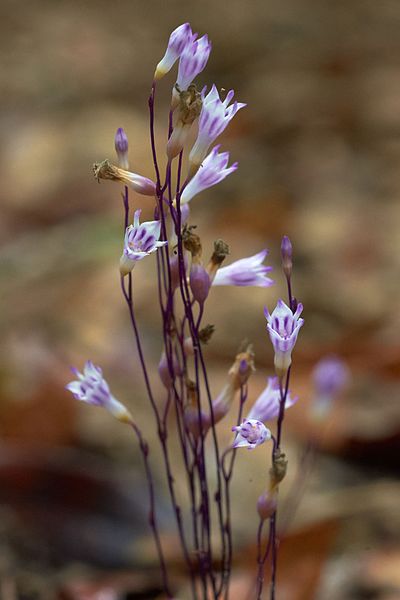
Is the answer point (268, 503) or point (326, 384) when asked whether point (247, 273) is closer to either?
point (268, 503)

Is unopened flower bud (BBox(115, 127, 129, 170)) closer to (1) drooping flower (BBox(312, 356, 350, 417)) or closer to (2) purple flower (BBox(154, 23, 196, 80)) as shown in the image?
(2) purple flower (BBox(154, 23, 196, 80))

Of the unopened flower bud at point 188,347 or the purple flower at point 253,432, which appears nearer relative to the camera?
the purple flower at point 253,432

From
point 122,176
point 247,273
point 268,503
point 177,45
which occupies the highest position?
point 177,45

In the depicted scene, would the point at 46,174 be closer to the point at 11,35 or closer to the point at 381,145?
the point at 381,145

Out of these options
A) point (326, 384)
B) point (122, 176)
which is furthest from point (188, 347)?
point (326, 384)

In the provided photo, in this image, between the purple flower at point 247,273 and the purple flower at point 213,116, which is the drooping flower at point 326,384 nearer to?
the purple flower at point 247,273

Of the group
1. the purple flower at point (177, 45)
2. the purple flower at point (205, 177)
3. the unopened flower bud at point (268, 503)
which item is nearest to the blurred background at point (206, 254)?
the unopened flower bud at point (268, 503)

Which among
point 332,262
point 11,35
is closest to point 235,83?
point 11,35
